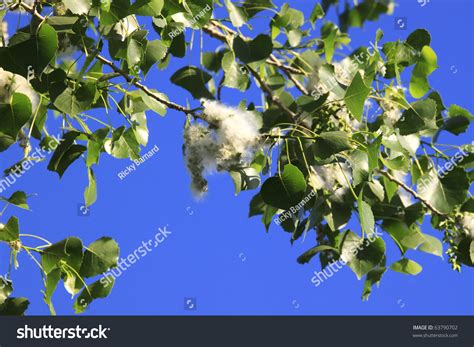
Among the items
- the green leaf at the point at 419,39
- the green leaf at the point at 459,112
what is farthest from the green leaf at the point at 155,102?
the green leaf at the point at 459,112

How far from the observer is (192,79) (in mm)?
1998

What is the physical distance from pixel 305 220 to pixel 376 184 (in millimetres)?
204

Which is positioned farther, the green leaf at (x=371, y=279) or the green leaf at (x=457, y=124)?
the green leaf at (x=457, y=124)

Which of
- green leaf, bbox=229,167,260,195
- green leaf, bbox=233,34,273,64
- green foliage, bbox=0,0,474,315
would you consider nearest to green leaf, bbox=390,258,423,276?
green foliage, bbox=0,0,474,315

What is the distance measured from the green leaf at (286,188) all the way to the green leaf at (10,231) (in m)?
0.54

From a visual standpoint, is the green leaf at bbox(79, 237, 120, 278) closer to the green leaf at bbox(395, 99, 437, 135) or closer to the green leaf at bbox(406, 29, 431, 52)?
the green leaf at bbox(395, 99, 437, 135)

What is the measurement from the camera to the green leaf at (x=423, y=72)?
71.2 inches

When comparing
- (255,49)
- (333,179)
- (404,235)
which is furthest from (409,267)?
(255,49)

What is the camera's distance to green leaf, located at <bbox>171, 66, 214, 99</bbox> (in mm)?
1995

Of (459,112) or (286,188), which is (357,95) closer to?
(286,188)

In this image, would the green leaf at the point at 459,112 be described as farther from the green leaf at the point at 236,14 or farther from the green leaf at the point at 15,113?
the green leaf at the point at 15,113

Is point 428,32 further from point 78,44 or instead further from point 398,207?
point 78,44

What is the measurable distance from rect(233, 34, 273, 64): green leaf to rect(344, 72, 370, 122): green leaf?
1.29 feet

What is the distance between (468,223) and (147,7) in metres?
1.00
